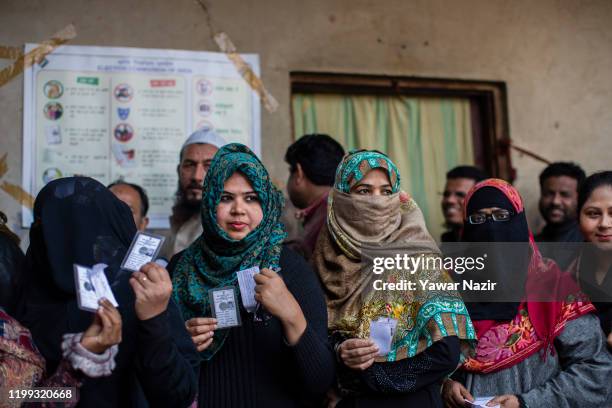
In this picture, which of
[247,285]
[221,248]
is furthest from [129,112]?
[247,285]

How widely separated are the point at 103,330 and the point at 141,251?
0.77 ft

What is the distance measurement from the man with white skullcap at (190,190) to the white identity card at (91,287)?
193 centimetres

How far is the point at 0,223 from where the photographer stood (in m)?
2.31

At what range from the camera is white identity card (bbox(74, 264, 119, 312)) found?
5.74 ft

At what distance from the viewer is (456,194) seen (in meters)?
4.38

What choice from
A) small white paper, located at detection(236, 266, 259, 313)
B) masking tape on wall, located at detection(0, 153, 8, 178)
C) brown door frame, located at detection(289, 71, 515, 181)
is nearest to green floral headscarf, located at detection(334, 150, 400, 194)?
small white paper, located at detection(236, 266, 259, 313)

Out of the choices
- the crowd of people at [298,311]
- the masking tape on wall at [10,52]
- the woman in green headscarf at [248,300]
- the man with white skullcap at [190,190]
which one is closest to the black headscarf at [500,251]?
the crowd of people at [298,311]

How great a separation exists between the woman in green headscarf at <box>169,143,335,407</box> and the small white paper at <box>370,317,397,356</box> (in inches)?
9.0

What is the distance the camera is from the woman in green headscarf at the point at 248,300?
2.25 m

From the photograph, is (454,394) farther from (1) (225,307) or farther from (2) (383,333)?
(1) (225,307)

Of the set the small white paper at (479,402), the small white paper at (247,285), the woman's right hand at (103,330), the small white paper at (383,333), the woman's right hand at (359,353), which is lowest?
the small white paper at (479,402)

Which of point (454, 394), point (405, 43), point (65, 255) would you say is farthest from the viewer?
point (405, 43)

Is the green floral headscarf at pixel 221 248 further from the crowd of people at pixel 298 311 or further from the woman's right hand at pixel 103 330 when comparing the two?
the woman's right hand at pixel 103 330

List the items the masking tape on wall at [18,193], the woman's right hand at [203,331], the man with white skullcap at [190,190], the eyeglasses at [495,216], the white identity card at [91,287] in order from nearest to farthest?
the white identity card at [91,287] < the woman's right hand at [203,331] < the eyeglasses at [495,216] < the man with white skullcap at [190,190] < the masking tape on wall at [18,193]
